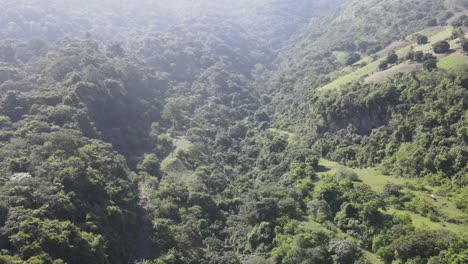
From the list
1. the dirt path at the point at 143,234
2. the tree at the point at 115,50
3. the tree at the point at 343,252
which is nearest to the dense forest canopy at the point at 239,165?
the tree at the point at 343,252

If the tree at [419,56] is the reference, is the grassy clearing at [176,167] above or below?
below

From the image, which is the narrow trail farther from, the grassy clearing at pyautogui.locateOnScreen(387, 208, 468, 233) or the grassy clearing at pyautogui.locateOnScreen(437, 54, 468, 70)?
the grassy clearing at pyautogui.locateOnScreen(437, 54, 468, 70)

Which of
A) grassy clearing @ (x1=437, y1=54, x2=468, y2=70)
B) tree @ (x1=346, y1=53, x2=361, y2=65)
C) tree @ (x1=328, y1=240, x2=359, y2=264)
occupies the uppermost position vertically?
grassy clearing @ (x1=437, y1=54, x2=468, y2=70)

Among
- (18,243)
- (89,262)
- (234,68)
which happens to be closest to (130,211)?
(89,262)

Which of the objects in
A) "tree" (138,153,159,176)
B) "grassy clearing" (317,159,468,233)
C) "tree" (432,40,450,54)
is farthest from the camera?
"tree" (432,40,450,54)

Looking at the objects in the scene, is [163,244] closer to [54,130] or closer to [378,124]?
[54,130]

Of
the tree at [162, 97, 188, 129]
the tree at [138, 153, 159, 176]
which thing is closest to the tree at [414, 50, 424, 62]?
the tree at [162, 97, 188, 129]

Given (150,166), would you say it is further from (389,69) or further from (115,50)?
(115,50)

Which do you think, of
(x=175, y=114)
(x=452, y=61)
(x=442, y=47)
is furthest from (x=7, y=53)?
(x=452, y=61)

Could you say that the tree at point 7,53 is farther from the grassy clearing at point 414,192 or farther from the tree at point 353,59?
the tree at point 353,59
